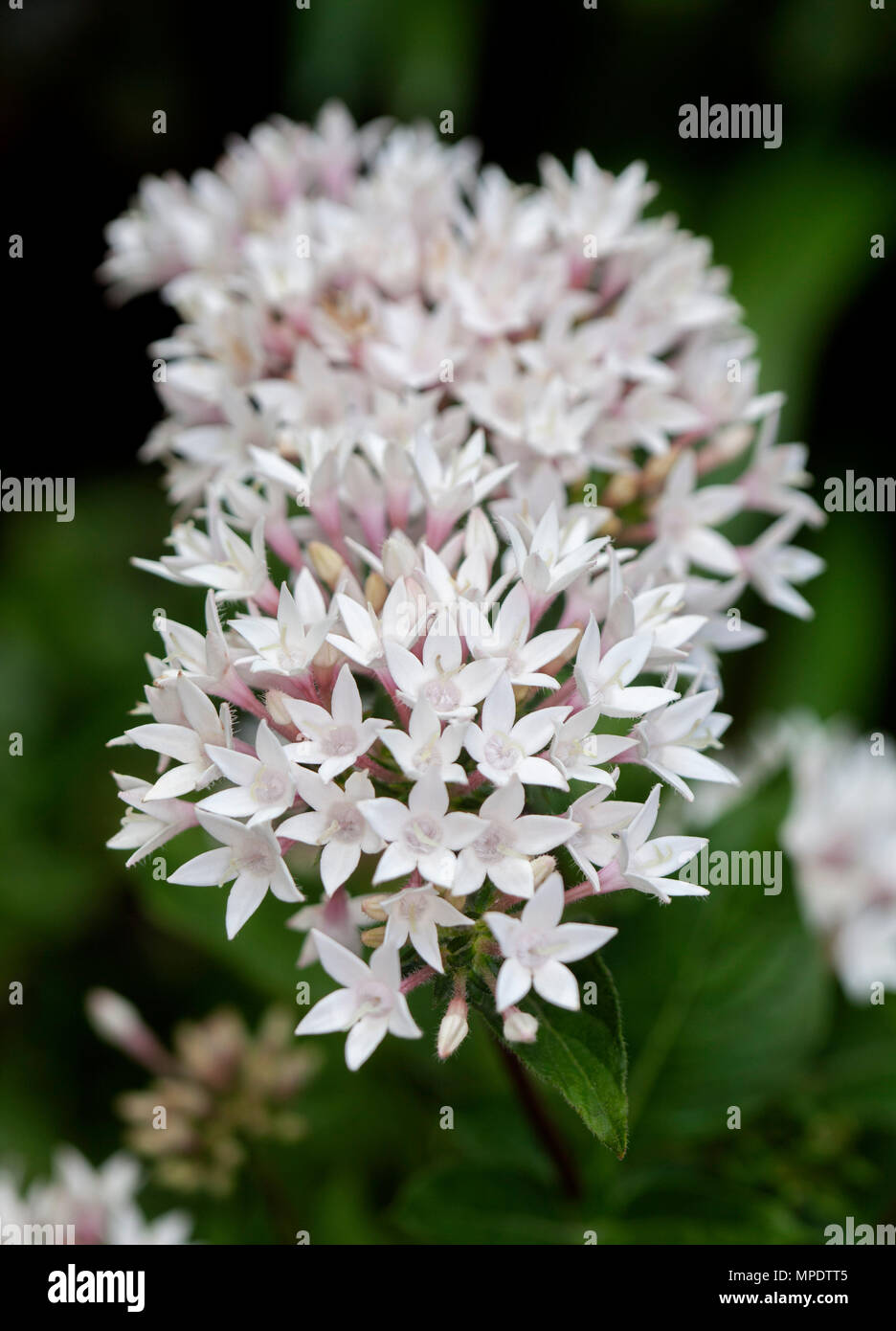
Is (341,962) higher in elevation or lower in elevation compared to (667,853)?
lower

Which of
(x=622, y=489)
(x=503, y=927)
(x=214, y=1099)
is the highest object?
(x=622, y=489)

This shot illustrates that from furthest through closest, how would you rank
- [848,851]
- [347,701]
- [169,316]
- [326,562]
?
[169,316] < [848,851] < [326,562] < [347,701]

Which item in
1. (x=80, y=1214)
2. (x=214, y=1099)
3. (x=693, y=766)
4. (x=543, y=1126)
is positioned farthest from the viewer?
(x=214, y=1099)

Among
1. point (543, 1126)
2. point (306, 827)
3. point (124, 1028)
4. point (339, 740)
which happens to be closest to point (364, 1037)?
point (306, 827)

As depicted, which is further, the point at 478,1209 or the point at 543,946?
the point at 478,1209

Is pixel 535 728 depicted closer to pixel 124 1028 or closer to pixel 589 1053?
pixel 589 1053

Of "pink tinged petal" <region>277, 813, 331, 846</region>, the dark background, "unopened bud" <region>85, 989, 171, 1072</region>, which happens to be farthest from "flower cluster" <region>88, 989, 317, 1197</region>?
"pink tinged petal" <region>277, 813, 331, 846</region>

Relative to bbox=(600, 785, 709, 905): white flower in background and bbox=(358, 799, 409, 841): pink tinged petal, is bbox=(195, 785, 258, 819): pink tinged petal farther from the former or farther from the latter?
bbox=(600, 785, 709, 905): white flower in background

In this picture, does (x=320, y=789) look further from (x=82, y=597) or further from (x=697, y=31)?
(x=697, y=31)
